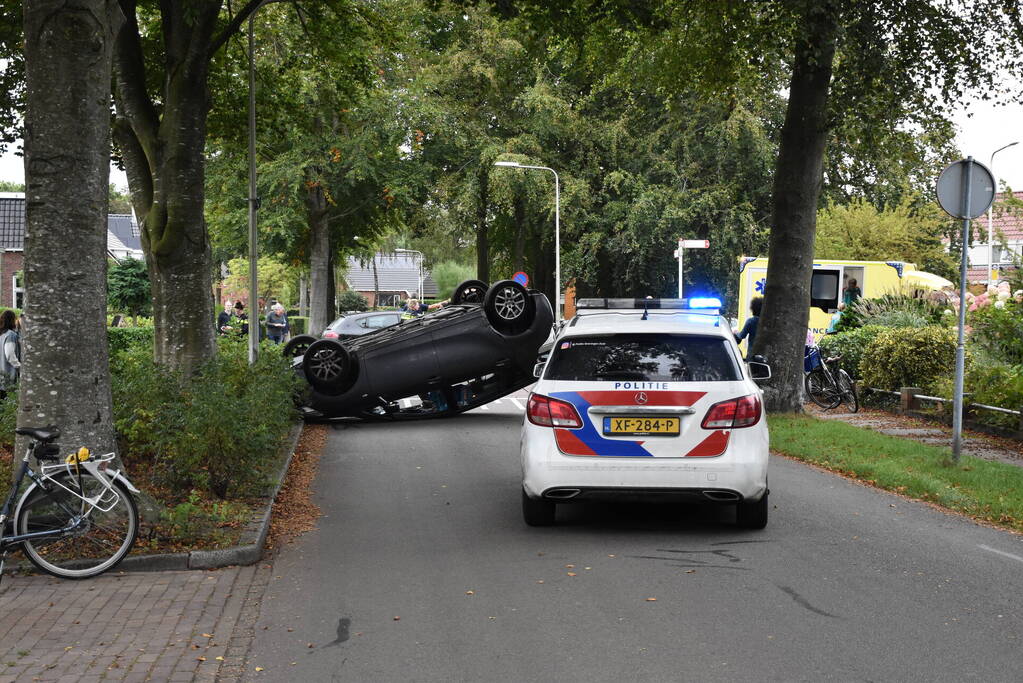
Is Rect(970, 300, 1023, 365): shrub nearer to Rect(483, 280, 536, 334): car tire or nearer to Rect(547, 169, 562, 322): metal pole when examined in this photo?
Rect(483, 280, 536, 334): car tire

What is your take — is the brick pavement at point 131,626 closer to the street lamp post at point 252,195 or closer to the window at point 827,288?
the street lamp post at point 252,195

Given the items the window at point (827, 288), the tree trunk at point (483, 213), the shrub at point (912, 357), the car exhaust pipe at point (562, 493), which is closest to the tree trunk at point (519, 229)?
the tree trunk at point (483, 213)

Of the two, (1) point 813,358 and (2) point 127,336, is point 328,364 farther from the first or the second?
(2) point 127,336

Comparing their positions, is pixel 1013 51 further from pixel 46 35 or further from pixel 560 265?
pixel 560 265

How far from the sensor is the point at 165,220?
1462 centimetres

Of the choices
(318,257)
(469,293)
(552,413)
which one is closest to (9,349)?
(552,413)

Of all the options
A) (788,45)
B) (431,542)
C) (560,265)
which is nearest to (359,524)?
(431,542)

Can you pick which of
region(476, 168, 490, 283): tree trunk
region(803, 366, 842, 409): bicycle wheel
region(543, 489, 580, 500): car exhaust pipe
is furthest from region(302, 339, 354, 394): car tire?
region(476, 168, 490, 283): tree trunk

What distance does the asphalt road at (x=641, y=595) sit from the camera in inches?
214

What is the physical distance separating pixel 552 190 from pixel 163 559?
1324 inches

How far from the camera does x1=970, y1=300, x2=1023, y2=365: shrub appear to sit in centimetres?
1684

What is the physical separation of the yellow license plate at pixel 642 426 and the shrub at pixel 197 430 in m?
2.87

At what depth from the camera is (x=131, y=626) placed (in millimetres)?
6137

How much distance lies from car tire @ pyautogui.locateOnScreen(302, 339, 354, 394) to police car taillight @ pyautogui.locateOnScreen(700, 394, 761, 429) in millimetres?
9781
